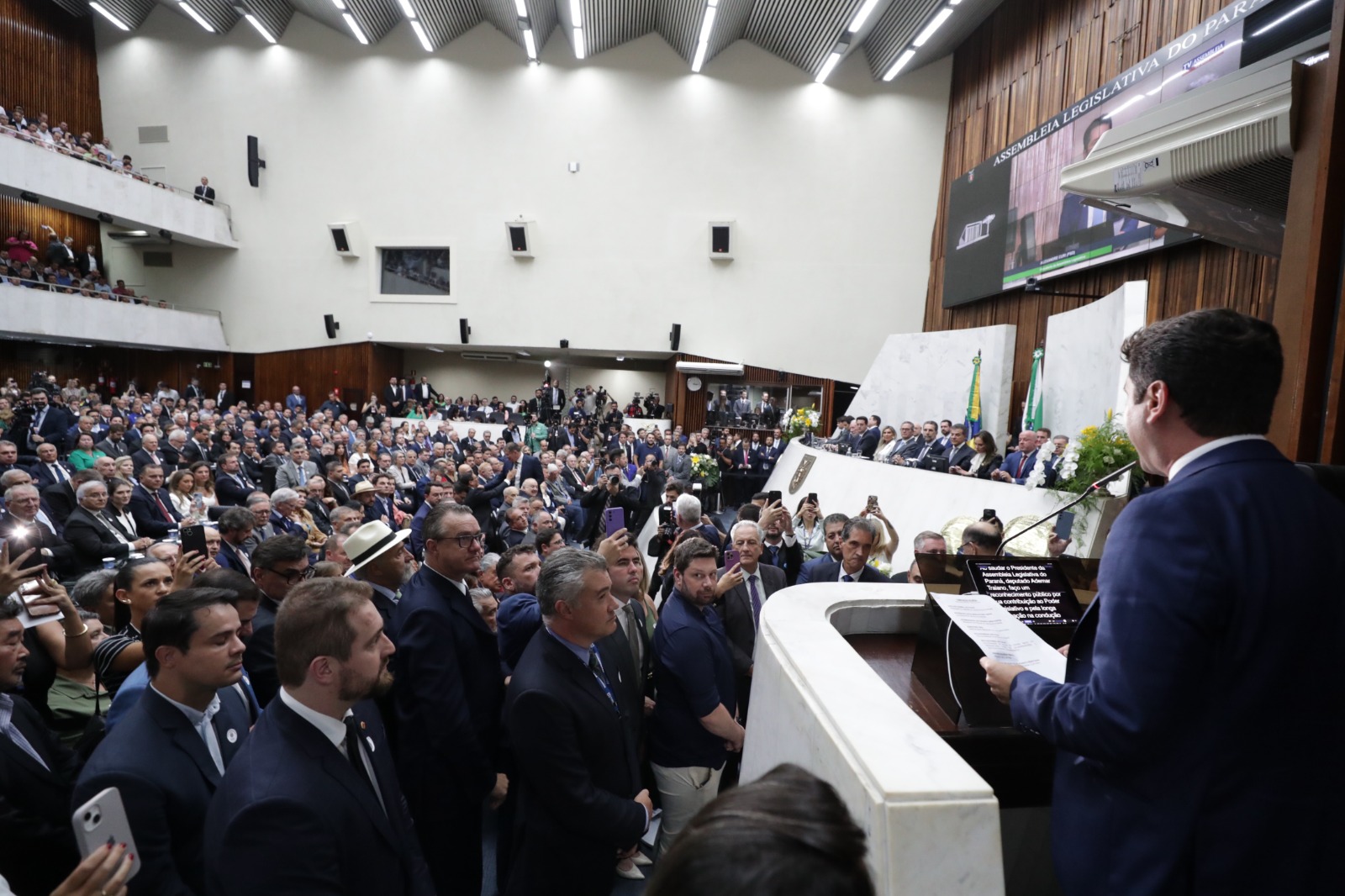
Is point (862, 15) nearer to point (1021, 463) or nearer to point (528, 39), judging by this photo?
point (528, 39)

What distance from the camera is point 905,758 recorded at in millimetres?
922

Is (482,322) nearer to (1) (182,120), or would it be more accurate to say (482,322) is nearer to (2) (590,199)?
(2) (590,199)

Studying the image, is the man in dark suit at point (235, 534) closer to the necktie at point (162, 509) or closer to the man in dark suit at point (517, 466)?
the necktie at point (162, 509)

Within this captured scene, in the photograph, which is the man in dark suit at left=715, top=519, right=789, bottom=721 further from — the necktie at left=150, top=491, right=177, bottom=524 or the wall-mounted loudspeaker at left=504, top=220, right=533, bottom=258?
the wall-mounted loudspeaker at left=504, top=220, right=533, bottom=258

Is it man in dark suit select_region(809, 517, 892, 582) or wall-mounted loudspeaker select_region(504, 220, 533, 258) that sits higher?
wall-mounted loudspeaker select_region(504, 220, 533, 258)

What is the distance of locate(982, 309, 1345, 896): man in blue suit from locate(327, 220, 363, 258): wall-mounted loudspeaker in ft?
60.8

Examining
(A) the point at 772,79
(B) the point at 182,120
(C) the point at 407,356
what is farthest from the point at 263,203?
(A) the point at 772,79

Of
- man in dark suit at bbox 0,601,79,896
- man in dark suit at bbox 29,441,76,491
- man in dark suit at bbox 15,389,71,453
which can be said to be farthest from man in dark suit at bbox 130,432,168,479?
man in dark suit at bbox 0,601,79,896

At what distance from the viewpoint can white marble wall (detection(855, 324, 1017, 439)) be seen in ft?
35.1

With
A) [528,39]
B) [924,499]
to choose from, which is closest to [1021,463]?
[924,499]

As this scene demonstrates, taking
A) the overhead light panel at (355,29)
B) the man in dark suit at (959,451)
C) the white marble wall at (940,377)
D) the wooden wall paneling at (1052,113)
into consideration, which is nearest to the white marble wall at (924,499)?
the man in dark suit at (959,451)

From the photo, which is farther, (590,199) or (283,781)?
(590,199)

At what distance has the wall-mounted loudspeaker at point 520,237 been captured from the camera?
648 inches

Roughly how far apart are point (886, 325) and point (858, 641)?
14.9 metres
